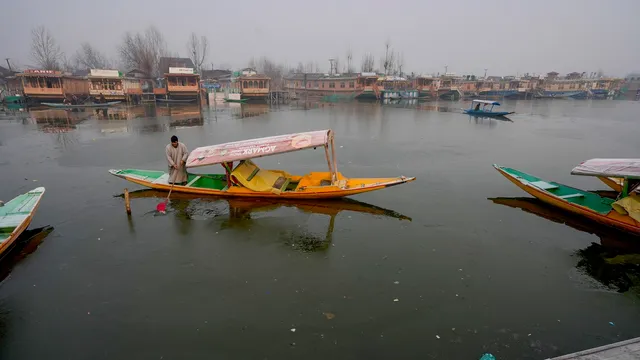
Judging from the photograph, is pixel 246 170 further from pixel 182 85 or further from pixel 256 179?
pixel 182 85

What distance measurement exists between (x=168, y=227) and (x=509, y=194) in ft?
35.0

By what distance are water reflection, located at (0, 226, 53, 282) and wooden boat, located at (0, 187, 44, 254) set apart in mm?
368

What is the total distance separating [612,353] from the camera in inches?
159

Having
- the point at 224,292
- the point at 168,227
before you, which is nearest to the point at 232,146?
the point at 168,227

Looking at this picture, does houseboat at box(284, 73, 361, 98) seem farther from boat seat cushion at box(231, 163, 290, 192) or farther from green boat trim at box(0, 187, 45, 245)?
green boat trim at box(0, 187, 45, 245)

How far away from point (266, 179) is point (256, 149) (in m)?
1.10

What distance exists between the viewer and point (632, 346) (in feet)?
13.7

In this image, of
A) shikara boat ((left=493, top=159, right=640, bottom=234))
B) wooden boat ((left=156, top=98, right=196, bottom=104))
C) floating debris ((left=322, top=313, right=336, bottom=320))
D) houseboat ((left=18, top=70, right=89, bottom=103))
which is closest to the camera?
floating debris ((left=322, top=313, right=336, bottom=320))

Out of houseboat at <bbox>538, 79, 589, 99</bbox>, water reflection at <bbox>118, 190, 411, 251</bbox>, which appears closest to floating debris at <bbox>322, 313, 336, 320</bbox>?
water reflection at <bbox>118, 190, 411, 251</bbox>

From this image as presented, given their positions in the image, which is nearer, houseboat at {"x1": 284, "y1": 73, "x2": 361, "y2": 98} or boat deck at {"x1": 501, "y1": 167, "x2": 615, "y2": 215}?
boat deck at {"x1": 501, "y1": 167, "x2": 615, "y2": 215}

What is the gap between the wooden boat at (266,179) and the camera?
9438 millimetres

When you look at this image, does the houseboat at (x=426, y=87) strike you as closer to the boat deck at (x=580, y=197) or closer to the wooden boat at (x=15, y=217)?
the boat deck at (x=580, y=197)

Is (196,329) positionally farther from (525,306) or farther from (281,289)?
(525,306)

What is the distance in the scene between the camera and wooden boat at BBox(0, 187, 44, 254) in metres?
6.83
